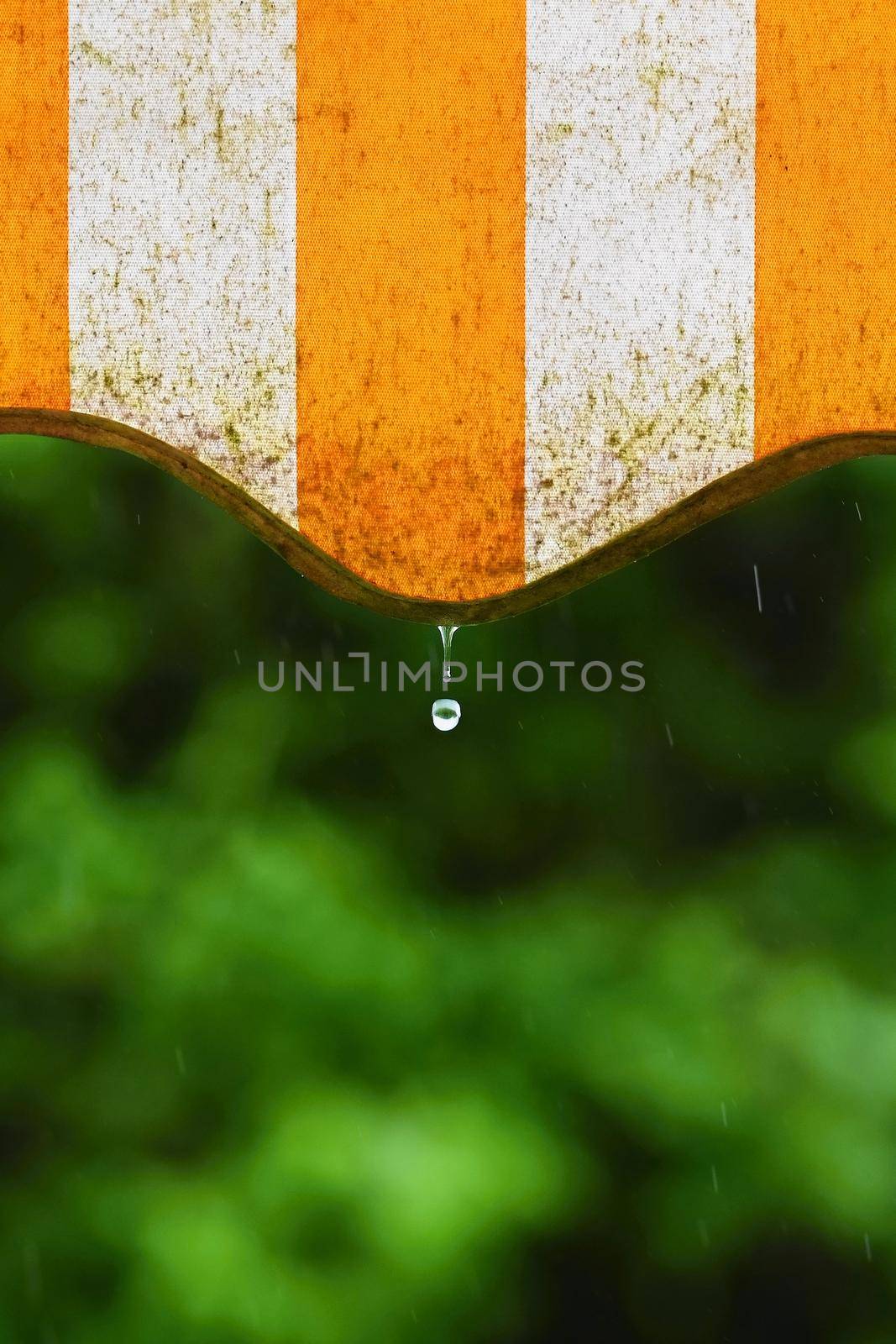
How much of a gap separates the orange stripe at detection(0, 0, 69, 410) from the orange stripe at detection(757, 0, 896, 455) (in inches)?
26.2

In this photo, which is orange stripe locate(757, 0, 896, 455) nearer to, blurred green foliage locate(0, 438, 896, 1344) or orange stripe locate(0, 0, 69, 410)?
blurred green foliage locate(0, 438, 896, 1344)

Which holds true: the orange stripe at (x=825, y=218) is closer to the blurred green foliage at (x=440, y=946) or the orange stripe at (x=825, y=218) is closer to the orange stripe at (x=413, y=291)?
the blurred green foliage at (x=440, y=946)

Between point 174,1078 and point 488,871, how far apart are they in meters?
0.32

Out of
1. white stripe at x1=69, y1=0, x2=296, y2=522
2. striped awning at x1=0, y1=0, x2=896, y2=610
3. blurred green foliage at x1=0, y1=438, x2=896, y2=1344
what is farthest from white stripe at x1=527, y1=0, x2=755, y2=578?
white stripe at x1=69, y1=0, x2=296, y2=522

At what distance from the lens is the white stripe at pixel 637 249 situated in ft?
4.37

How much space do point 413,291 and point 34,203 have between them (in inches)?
14.7

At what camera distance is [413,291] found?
1.35 m

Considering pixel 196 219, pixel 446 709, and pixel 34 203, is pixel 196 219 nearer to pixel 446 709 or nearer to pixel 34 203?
pixel 34 203

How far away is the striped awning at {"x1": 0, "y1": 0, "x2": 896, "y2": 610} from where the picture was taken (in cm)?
133

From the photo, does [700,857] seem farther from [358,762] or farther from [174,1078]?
[174,1078]

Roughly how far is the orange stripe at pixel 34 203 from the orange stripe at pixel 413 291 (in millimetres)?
230

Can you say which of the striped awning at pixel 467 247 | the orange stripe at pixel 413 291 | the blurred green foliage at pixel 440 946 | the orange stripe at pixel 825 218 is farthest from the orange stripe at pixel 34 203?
the orange stripe at pixel 825 218

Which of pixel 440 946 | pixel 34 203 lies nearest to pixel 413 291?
pixel 34 203

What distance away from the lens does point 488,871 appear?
4.10ft
